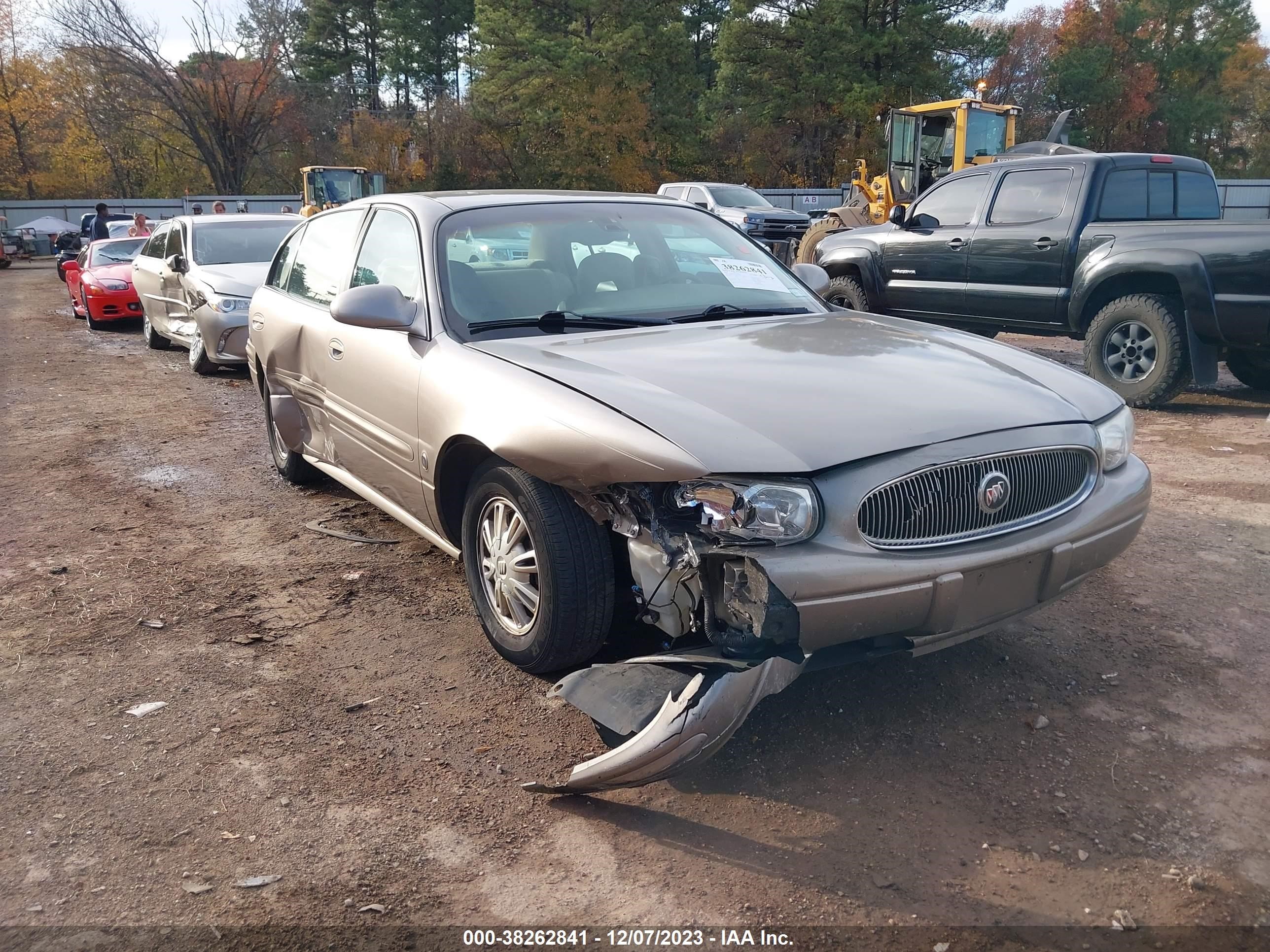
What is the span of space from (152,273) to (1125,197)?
1062 cm

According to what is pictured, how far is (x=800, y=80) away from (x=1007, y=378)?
3867 centimetres

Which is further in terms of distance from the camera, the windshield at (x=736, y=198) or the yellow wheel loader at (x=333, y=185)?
the yellow wheel loader at (x=333, y=185)

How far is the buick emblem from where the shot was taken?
291 cm

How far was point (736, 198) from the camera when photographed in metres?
22.0

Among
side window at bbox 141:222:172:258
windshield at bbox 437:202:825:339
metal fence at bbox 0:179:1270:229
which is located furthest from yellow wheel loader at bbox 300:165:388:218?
windshield at bbox 437:202:825:339

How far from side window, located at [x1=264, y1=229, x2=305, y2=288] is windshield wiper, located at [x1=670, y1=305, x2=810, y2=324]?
2.71 meters

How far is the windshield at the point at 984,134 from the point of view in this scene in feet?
57.9

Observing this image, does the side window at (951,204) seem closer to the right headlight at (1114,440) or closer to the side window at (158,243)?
the right headlight at (1114,440)

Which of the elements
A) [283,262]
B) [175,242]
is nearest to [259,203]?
[175,242]

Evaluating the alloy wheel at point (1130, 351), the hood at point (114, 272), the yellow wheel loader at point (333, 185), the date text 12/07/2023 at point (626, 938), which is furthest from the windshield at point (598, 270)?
the yellow wheel loader at point (333, 185)

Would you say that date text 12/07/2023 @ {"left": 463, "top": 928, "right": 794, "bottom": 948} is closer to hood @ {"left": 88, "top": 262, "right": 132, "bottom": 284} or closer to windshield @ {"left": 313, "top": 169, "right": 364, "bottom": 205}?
hood @ {"left": 88, "top": 262, "right": 132, "bottom": 284}

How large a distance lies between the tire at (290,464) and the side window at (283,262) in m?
0.68

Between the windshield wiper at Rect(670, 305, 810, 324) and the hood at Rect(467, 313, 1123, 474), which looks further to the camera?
the windshield wiper at Rect(670, 305, 810, 324)

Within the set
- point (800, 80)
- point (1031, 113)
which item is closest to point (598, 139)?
point (800, 80)
